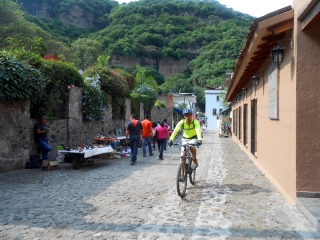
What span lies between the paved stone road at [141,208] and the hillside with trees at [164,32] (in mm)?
60982

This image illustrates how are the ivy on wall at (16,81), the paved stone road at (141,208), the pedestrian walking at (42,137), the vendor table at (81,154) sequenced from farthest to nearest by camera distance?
the pedestrian walking at (42,137) < the vendor table at (81,154) < the ivy on wall at (16,81) < the paved stone road at (141,208)

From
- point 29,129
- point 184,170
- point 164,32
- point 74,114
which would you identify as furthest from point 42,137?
point 164,32

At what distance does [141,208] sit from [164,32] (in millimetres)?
103464

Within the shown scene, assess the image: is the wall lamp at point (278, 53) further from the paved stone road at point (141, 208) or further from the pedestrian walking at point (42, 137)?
the pedestrian walking at point (42, 137)

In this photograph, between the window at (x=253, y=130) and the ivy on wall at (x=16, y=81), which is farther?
the window at (x=253, y=130)

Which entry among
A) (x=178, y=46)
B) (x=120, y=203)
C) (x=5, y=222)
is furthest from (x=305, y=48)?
(x=178, y=46)

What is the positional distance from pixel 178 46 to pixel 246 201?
331 ft

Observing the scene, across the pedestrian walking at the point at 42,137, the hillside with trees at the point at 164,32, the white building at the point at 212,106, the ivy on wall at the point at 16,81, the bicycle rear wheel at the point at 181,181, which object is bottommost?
the bicycle rear wheel at the point at 181,181

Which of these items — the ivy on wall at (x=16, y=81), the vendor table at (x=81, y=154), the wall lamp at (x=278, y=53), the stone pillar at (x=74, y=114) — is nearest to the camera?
the wall lamp at (x=278, y=53)

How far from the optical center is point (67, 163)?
10.6m

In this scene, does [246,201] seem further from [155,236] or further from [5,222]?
[5,222]

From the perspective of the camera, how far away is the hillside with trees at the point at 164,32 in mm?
81688

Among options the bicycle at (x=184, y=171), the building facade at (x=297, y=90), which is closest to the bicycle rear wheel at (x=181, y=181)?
the bicycle at (x=184, y=171)

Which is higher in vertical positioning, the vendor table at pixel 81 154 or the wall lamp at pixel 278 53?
the wall lamp at pixel 278 53
